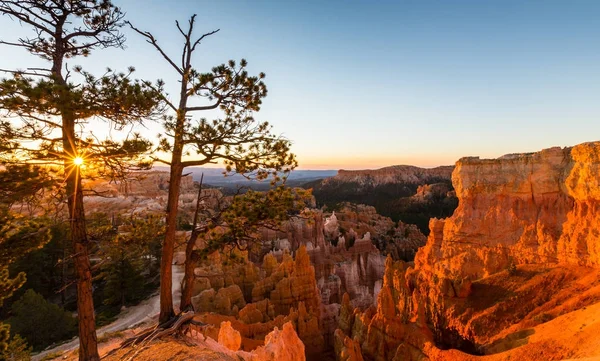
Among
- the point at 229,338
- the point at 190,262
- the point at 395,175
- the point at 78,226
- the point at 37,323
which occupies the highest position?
the point at 78,226

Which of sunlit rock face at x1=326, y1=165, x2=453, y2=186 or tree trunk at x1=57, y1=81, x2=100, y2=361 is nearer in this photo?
→ tree trunk at x1=57, y1=81, x2=100, y2=361

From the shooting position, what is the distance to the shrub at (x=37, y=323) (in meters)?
17.0

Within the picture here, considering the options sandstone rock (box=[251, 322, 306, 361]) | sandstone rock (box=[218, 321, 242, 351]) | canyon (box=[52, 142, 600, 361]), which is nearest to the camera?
sandstone rock (box=[251, 322, 306, 361])

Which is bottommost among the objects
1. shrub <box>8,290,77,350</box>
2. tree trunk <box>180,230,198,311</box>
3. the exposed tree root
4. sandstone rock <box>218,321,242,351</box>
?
shrub <box>8,290,77,350</box>

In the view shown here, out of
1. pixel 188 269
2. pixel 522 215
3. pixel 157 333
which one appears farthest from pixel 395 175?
pixel 157 333

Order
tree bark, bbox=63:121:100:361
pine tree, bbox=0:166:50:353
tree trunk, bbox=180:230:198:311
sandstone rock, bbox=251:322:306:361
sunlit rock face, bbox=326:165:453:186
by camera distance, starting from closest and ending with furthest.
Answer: pine tree, bbox=0:166:50:353, tree bark, bbox=63:121:100:361, tree trunk, bbox=180:230:198:311, sandstone rock, bbox=251:322:306:361, sunlit rock face, bbox=326:165:453:186

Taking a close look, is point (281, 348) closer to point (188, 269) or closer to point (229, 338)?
point (229, 338)

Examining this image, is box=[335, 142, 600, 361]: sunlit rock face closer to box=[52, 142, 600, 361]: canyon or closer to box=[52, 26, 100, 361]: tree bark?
box=[52, 142, 600, 361]: canyon

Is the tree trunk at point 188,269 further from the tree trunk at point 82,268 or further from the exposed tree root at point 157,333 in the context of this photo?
the tree trunk at point 82,268

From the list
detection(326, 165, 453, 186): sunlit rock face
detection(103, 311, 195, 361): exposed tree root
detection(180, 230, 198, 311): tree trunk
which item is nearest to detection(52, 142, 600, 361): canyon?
detection(103, 311, 195, 361): exposed tree root

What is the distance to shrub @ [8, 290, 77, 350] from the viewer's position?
55.9 ft

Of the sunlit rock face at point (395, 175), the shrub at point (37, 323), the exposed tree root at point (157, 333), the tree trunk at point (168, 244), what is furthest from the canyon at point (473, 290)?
the sunlit rock face at point (395, 175)

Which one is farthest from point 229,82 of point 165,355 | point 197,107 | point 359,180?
point 359,180

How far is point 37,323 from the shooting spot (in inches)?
676
